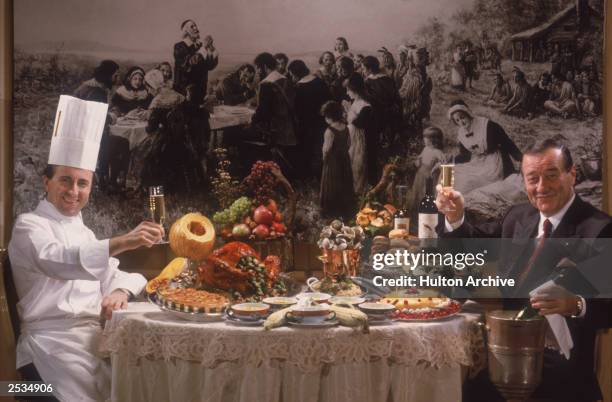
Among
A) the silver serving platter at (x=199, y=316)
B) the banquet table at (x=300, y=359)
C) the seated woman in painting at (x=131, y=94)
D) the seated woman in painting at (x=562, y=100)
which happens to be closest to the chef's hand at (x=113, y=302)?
the banquet table at (x=300, y=359)

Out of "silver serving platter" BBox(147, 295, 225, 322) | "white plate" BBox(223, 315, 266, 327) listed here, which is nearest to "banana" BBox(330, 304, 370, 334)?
"white plate" BBox(223, 315, 266, 327)

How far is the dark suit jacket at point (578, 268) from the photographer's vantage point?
2.95 metres

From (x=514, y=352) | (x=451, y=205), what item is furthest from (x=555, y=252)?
(x=514, y=352)

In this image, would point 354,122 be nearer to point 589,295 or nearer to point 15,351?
point 589,295

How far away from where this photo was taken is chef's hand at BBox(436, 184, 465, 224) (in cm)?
321

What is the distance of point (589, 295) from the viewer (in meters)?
2.97

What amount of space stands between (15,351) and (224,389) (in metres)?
1.07

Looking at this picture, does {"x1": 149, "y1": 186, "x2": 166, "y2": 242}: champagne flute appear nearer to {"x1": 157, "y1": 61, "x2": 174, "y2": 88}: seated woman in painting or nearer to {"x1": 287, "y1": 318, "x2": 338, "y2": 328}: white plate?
{"x1": 287, "y1": 318, "x2": 338, "y2": 328}: white plate

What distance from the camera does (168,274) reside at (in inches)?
121

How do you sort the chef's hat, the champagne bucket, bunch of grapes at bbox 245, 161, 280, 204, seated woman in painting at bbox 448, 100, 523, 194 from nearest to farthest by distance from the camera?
the champagne bucket < the chef's hat < bunch of grapes at bbox 245, 161, 280, 204 < seated woman in painting at bbox 448, 100, 523, 194

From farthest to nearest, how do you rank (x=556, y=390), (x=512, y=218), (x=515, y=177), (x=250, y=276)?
(x=515, y=177) → (x=512, y=218) → (x=556, y=390) → (x=250, y=276)

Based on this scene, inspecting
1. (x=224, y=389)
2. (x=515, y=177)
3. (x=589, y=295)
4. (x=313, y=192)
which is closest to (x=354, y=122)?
(x=313, y=192)

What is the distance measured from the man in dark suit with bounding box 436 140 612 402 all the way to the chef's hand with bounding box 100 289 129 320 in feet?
4.68

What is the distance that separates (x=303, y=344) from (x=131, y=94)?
193 cm
